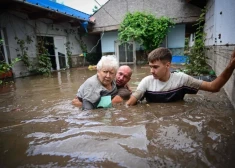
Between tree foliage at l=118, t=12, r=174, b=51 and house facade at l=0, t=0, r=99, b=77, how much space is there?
388 centimetres

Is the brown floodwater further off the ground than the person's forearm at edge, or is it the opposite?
the person's forearm at edge

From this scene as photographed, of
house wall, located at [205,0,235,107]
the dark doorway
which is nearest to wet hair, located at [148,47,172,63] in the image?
house wall, located at [205,0,235,107]

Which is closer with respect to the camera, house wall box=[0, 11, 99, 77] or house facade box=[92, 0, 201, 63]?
house wall box=[0, 11, 99, 77]

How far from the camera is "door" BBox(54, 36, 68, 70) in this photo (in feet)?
41.7

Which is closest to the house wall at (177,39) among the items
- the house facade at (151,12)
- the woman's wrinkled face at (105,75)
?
the house facade at (151,12)

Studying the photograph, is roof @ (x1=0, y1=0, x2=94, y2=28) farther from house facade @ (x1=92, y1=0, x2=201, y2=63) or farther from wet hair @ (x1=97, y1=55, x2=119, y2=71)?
wet hair @ (x1=97, y1=55, x2=119, y2=71)

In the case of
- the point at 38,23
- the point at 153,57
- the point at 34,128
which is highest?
the point at 38,23

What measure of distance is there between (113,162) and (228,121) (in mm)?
1494

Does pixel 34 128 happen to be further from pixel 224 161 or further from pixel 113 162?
pixel 224 161

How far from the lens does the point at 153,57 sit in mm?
2480

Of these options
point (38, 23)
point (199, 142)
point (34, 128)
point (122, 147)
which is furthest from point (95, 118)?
point (38, 23)

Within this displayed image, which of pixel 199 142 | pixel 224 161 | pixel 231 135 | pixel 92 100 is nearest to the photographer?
pixel 224 161

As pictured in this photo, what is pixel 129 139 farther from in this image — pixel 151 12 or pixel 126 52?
pixel 126 52

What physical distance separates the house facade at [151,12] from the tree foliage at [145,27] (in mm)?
1015
